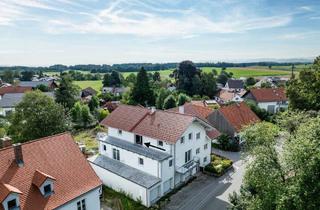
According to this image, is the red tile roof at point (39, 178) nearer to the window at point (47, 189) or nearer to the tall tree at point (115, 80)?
the window at point (47, 189)

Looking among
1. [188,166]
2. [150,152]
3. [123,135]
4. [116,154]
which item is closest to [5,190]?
[150,152]

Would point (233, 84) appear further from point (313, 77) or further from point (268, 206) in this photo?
point (268, 206)

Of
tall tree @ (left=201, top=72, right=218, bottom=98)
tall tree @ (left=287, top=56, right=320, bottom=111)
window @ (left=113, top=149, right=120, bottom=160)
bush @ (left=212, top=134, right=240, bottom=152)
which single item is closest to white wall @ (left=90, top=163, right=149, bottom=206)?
window @ (left=113, top=149, right=120, bottom=160)

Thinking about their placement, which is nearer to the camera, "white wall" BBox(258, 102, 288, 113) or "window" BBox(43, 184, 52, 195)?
"window" BBox(43, 184, 52, 195)

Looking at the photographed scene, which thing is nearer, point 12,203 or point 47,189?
point 12,203

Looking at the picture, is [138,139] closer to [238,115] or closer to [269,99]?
A: [238,115]

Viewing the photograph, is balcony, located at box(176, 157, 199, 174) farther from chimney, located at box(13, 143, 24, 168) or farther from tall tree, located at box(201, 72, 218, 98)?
tall tree, located at box(201, 72, 218, 98)

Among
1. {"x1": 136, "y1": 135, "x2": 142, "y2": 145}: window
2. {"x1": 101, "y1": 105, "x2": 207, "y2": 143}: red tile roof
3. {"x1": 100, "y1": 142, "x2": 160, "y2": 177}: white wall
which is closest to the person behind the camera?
{"x1": 100, "y1": 142, "x2": 160, "y2": 177}: white wall
